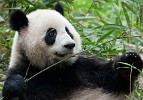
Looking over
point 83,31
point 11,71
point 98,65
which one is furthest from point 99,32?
point 11,71

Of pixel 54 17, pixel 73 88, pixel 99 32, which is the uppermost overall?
pixel 54 17

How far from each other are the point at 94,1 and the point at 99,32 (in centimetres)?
52

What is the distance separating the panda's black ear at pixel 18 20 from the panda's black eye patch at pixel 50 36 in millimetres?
303

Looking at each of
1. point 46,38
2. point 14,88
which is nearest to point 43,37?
point 46,38

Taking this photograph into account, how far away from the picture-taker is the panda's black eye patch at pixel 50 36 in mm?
4920

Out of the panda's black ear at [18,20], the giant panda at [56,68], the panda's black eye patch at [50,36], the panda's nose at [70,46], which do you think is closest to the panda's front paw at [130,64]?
the giant panda at [56,68]

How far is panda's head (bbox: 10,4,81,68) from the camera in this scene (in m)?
4.84

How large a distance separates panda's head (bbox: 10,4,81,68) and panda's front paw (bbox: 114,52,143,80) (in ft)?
1.71

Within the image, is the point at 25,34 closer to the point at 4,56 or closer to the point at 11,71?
the point at 11,71

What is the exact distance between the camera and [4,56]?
623cm

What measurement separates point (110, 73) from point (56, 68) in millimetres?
576

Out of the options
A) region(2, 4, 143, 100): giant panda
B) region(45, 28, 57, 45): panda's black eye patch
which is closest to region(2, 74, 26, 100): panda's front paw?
region(2, 4, 143, 100): giant panda

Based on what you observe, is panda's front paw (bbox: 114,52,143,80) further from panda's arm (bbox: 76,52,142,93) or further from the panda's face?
the panda's face

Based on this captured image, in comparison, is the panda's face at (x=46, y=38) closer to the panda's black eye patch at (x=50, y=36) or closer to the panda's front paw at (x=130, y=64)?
the panda's black eye patch at (x=50, y=36)
